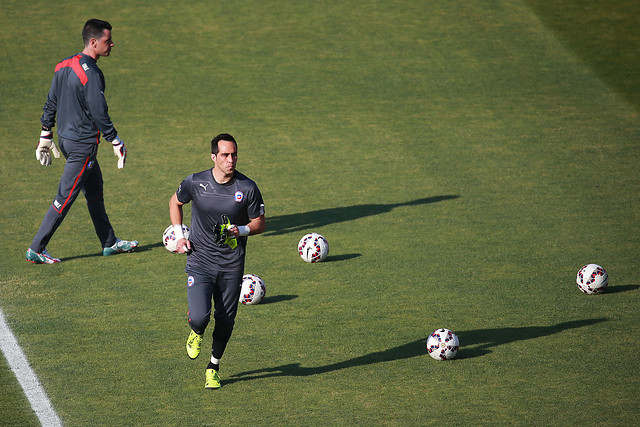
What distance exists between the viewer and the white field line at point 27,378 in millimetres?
7930

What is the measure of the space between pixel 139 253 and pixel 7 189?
4.45 metres

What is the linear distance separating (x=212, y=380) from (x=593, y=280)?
5826 millimetres

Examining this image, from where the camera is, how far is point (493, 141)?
18922mm

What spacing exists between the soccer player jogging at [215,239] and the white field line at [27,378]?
1559mm

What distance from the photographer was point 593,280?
440 inches

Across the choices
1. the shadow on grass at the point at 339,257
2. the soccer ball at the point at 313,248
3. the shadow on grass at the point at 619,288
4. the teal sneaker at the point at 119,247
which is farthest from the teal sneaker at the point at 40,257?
the shadow on grass at the point at 619,288

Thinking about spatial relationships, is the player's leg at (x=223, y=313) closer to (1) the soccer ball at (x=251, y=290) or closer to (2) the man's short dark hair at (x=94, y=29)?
(1) the soccer ball at (x=251, y=290)

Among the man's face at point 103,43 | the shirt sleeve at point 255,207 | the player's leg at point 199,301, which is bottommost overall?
the player's leg at point 199,301

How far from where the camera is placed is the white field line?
793 centimetres

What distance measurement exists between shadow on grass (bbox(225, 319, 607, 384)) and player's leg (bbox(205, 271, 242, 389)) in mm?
314

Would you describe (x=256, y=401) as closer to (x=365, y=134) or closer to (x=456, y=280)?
(x=456, y=280)

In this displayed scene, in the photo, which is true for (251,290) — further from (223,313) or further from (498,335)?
(498,335)

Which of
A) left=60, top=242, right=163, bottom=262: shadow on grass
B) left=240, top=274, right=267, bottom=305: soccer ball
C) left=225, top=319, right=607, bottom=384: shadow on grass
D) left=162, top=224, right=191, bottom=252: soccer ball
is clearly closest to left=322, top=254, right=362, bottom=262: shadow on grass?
left=240, top=274, right=267, bottom=305: soccer ball

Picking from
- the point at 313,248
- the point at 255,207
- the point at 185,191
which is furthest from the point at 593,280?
the point at 185,191
